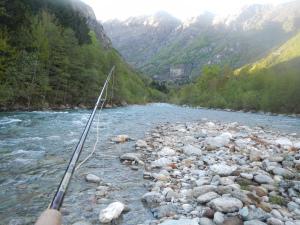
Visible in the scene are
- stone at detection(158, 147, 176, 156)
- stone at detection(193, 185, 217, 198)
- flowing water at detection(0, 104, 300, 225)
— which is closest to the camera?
flowing water at detection(0, 104, 300, 225)

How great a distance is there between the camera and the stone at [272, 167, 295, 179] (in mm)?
8086

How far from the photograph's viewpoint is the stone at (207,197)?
633cm

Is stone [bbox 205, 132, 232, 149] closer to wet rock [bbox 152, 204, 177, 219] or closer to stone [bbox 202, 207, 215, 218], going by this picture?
wet rock [bbox 152, 204, 177, 219]

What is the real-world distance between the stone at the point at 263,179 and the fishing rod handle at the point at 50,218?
603cm

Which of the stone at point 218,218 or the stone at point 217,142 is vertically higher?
the stone at point 217,142

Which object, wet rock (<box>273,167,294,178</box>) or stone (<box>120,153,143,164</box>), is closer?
wet rock (<box>273,167,294,178</box>)

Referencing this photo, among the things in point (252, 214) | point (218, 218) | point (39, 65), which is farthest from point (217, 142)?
point (39, 65)

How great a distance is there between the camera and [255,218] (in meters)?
5.39

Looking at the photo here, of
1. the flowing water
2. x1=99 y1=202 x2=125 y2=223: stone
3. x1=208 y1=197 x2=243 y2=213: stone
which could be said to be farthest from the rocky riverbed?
x1=99 y1=202 x2=125 y2=223: stone

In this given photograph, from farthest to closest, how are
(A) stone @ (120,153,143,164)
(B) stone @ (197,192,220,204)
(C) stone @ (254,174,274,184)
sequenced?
(A) stone @ (120,153,143,164) → (C) stone @ (254,174,274,184) → (B) stone @ (197,192,220,204)

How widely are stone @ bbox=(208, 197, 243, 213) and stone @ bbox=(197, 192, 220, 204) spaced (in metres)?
0.34

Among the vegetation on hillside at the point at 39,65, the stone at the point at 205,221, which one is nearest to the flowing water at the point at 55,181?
the stone at the point at 205,221

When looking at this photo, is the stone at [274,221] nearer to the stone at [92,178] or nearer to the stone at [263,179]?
the stone at [263,179]

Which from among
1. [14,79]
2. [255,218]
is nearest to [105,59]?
[14,79]
